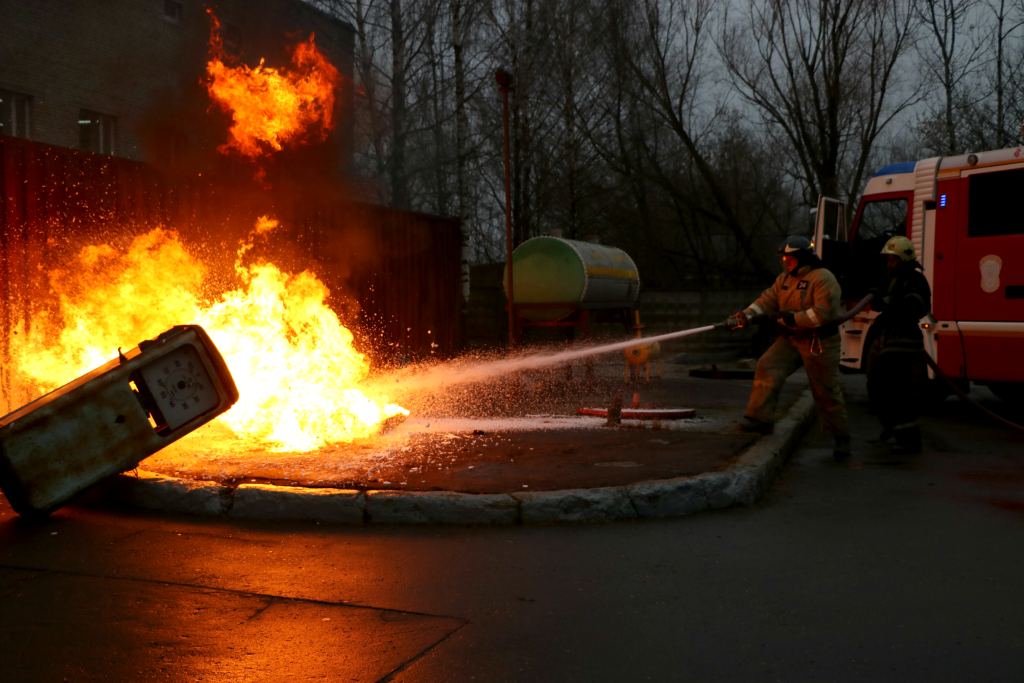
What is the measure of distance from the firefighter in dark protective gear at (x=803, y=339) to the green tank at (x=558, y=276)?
4636 mm

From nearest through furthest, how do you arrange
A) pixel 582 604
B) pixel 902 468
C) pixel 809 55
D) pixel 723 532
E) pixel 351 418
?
1. pixel 582 604
2. pixel 723 532
3. pixel 902 468
4. pixel 351 418
5. pixel 809 55

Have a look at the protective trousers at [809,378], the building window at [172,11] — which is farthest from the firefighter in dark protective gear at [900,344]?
the building window at [172,11]

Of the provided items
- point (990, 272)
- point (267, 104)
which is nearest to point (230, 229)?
point (267, 104)

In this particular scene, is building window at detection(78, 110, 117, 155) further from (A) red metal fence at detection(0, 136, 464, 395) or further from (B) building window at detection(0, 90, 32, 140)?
(A) red metal fence at detection(0, 136, 464, 395)

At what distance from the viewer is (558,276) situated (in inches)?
473

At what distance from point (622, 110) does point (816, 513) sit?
1956 centimetres

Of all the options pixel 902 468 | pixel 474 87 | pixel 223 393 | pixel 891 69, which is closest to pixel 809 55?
pixel 891 69

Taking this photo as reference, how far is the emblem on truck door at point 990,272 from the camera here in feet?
28.1

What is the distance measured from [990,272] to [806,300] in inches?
117

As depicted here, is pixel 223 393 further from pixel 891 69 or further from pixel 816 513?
pixel 891 69

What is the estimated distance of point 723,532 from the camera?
4.72 meters

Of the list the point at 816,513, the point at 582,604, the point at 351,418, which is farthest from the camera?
the point at 351,418

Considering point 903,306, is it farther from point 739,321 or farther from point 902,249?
point 739,321

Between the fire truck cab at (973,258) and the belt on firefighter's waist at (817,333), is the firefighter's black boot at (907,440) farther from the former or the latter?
the fire truck cab at (973,258)
